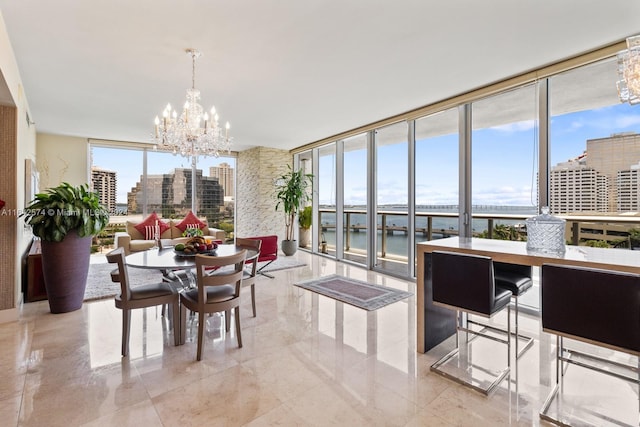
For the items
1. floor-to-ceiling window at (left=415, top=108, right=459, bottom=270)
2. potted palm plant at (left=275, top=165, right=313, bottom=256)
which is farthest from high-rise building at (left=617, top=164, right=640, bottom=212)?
potted palm plant at (left=275, top=165, right=313, bottom=256)

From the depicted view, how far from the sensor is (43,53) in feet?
9.82

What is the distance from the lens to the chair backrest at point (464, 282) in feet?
6.84

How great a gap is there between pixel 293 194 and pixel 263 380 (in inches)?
204

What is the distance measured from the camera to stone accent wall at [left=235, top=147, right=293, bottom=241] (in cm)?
768

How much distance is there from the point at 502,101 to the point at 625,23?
1.44 m

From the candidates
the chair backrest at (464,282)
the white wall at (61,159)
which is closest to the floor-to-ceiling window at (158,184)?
the white wall at (61,159)

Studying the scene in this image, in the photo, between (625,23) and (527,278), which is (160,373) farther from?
(625,23)

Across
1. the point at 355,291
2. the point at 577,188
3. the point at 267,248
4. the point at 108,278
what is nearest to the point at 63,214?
the point at 108,278

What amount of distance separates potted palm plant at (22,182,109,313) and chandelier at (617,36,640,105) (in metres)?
5.02

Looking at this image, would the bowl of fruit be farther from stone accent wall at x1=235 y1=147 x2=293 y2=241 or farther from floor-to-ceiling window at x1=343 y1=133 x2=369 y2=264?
stone accent wall at x1=235 y1=147 x2=293 y2=241

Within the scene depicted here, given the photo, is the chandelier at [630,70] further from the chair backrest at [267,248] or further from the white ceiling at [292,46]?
the chair backrest at [267,248]

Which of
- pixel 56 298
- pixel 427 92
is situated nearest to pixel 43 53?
pixel 56 298

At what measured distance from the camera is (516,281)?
2469 millimetres

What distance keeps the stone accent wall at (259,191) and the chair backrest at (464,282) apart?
5.85m
